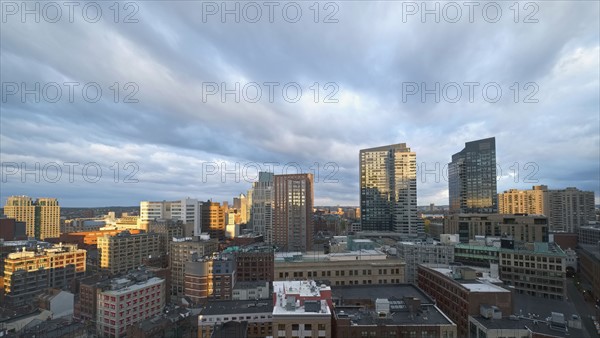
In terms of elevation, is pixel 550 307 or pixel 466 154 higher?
pixel 466 154

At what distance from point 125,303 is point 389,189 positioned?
453ft

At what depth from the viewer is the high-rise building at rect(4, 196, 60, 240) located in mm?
157625

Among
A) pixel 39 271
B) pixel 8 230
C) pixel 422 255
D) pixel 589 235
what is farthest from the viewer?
pixel 8 230

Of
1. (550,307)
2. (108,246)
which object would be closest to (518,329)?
(550,307)

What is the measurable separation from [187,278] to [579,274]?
355 ft

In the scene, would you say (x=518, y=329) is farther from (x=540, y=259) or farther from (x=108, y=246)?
(x=108, y=246)

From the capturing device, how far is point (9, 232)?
123 m

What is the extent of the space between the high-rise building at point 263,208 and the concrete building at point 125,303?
87.0 m

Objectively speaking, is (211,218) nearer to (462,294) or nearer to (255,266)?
(255,266)

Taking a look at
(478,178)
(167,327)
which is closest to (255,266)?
(167,327)

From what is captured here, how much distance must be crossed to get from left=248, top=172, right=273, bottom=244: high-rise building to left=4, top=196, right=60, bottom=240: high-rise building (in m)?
98.7

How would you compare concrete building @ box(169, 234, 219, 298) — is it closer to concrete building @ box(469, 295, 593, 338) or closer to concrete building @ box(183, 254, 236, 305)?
concrete building @ box(183, 254, 236, 305)

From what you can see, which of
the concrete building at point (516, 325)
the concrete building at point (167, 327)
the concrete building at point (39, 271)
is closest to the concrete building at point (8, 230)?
the concrete building at point (39, 271)

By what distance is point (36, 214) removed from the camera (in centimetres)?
16300
